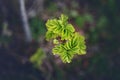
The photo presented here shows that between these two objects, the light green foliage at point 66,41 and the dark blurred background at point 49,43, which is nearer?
the light green foliage at point 66,41

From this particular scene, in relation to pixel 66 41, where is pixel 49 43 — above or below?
above

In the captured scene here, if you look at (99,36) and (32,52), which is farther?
(99,36)

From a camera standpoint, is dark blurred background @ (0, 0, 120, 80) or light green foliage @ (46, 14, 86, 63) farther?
dark blurred background @ (0, 0, 120, 80)

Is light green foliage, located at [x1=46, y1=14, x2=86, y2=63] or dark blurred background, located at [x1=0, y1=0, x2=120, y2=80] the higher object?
dark blurred background, located at [x1=0, y1=0, x2=120, y2=80]

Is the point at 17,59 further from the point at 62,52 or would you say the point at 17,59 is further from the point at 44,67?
the point at 62,52

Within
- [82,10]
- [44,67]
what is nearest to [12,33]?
[44,67]

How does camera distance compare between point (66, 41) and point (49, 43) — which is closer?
point (66, 41)

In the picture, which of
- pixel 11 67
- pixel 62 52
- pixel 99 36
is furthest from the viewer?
pixel 99 36

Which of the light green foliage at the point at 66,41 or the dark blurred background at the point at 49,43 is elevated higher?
the dark blurred background at the point at 49,43
